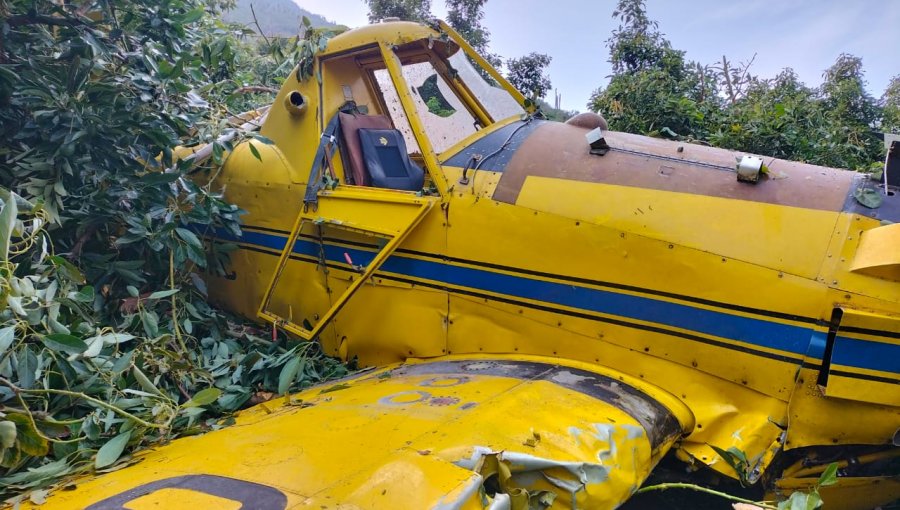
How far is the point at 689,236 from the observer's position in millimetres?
2480

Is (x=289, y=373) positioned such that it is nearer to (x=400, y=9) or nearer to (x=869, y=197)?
(x=869, y=197)

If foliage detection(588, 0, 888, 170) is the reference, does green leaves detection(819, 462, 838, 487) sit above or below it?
below

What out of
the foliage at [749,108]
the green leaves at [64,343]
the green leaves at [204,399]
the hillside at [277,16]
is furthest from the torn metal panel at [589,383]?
the hillside at [277,16]

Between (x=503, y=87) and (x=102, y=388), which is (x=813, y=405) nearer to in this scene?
(x=503, y=87)

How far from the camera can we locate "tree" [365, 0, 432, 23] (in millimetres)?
15000

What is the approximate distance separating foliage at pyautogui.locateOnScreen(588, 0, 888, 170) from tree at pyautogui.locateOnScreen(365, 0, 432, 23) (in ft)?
23.5

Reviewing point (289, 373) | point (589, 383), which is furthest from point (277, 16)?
point (589, 383)

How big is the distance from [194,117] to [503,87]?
211cm

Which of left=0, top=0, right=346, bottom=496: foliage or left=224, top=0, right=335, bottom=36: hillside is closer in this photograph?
left=0, top=0, right=346, bottom=496: foliage

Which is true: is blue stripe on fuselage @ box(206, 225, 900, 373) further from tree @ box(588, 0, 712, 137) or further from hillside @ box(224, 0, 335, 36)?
hillside @ box(224, 0, 335, 36)

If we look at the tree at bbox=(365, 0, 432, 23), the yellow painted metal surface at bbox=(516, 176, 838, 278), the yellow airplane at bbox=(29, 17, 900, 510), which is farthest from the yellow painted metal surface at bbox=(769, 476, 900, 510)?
the tree at bbox=(365, 0, 432, 23)

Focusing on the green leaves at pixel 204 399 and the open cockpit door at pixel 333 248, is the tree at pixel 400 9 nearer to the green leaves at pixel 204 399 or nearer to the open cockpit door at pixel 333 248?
the open cockpit door at pixel 333 248

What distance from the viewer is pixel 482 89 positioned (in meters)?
4.11

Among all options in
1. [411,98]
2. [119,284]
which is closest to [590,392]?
[411,98]
